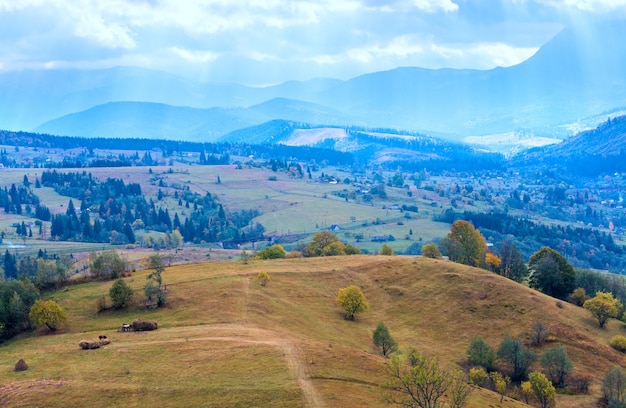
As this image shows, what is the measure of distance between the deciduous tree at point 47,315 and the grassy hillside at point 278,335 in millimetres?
2151

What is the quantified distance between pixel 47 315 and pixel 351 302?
5361 cm

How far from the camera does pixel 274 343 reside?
75000 mm

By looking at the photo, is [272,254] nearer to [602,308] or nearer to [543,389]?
[602,308]

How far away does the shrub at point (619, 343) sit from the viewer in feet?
325

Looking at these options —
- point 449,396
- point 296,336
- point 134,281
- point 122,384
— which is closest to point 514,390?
point 449,396

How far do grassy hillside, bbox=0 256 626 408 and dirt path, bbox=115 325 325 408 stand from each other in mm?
219

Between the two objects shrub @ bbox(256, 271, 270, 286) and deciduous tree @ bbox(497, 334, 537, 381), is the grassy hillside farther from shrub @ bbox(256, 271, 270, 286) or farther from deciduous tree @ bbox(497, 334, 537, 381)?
deciduous tree @ bbox(497, 334, 537, 381)

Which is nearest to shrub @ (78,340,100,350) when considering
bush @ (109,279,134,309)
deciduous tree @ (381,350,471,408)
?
bush @ (109,279,134,309)

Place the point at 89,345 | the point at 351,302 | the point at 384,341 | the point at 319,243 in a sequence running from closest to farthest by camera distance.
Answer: the point at 89,345
the point at 384,341
the point at 351,302
the point at 319,243

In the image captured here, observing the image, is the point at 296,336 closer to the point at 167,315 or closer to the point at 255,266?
the point at 167,315

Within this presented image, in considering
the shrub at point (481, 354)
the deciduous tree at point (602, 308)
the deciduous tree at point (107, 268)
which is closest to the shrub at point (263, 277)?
the deciduous tree at point (107, 268)

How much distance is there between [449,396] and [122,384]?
39.4 metres

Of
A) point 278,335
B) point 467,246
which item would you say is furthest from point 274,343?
point 467,246

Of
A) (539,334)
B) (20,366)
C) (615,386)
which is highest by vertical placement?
(20,366)
